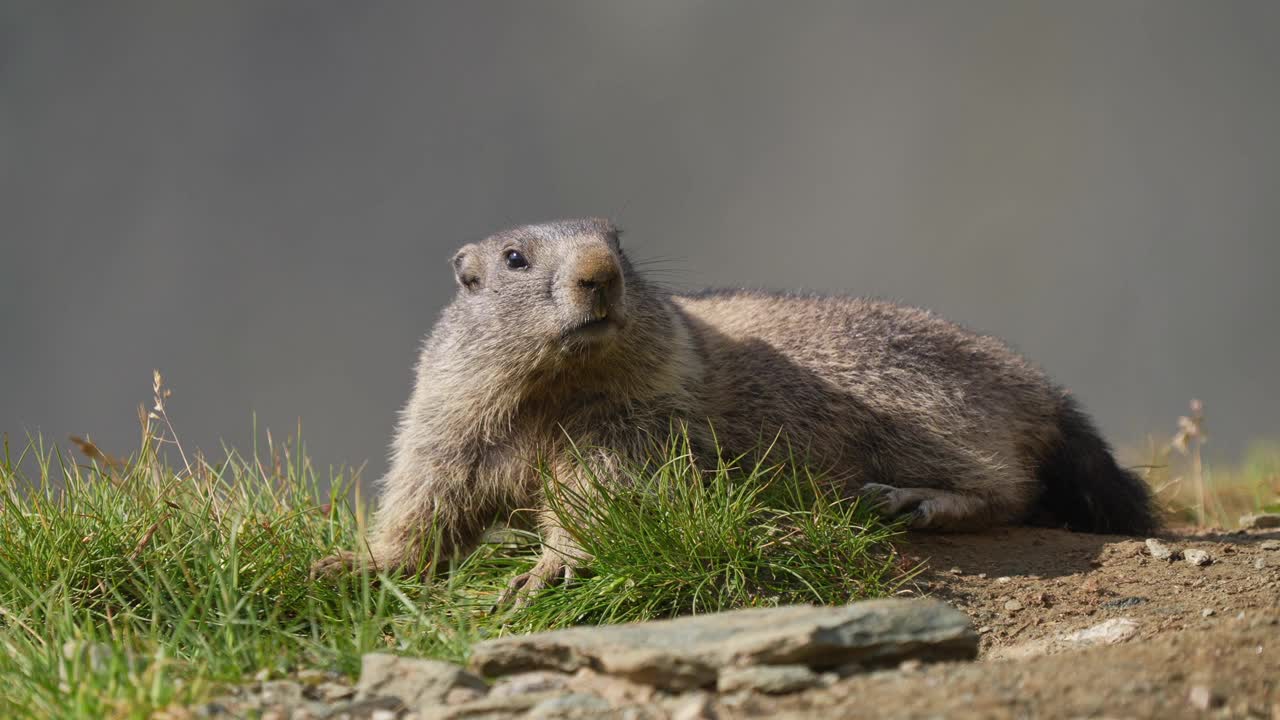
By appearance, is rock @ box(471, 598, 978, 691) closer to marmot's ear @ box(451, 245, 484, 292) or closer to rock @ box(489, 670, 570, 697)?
rock @ box(489, 670, 570, 697)

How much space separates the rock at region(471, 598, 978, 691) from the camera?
9.59ft

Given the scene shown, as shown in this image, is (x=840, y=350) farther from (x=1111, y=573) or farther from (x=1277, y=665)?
(x=1277, y=665)

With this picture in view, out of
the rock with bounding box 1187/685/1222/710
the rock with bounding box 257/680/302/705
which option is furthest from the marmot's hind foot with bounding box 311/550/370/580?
the rock with bounding box 1187/685/1222/710

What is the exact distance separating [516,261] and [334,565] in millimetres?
1403

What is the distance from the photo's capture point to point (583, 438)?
181 inches

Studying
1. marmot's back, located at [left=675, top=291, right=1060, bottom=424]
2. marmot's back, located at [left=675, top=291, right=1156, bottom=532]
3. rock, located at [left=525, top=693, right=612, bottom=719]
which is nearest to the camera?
rock, located at [left=525, top=693, right=612, bottom=719]

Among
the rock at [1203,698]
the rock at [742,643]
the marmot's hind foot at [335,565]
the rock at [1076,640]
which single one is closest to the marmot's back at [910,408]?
the rock at [1076,640]

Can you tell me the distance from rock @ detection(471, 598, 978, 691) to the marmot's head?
4.59 ft

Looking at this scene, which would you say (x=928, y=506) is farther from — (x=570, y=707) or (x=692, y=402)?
(x=570, y=707)

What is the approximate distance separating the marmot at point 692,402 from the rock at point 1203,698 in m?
2.12

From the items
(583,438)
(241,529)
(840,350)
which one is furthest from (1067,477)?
(241,529)

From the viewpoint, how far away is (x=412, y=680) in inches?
116

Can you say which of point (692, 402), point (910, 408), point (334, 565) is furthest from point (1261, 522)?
point (334, 565)

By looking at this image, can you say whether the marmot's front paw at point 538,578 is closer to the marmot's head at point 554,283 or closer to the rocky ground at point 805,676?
the marmot's head at point 554,283
